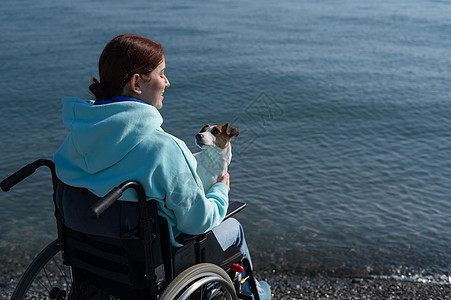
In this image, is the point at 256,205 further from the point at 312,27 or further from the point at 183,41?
the point at 312,27

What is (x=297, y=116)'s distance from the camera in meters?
11.5

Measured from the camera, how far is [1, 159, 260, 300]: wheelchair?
2.46 meters

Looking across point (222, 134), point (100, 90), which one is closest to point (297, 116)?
point (222, 134)

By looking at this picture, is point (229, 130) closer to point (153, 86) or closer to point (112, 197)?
point (153, 86)

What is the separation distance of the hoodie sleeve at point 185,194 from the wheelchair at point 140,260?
0.29 ft

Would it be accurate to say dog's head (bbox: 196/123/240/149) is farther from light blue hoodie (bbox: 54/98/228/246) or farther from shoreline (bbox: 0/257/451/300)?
shoreline (bbox: 0/257/451/300)

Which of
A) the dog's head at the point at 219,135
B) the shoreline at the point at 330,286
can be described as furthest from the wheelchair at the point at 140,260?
the shoreline at the point at 330,286

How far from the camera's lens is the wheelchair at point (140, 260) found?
2463mm

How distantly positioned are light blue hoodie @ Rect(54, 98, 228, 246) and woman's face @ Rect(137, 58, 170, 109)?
18 cm

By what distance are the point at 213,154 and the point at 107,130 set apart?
101cm

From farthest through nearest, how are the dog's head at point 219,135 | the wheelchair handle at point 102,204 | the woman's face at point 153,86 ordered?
1. the dog's head at point 219,135
2. the woman's face at point 153,86
3. the wheelchair handle at point 102,204

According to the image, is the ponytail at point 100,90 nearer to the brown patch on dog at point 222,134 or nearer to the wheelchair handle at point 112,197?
the wheelchair handle at point 112,197

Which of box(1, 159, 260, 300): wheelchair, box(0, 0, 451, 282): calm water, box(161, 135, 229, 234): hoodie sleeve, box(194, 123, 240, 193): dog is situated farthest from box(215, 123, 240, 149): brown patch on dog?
box(0, 0, 451, 282): calm water

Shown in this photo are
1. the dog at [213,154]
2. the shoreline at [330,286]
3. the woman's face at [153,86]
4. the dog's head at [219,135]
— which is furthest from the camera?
the shoreline at [330,286]
